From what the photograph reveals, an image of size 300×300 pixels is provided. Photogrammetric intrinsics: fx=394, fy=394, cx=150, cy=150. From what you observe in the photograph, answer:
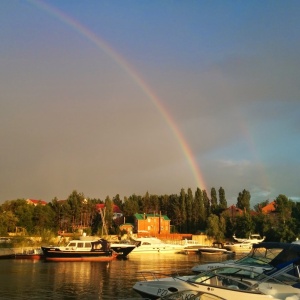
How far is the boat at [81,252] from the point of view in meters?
46.8

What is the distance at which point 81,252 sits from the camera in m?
47.3

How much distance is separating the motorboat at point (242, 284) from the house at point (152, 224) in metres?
88.8

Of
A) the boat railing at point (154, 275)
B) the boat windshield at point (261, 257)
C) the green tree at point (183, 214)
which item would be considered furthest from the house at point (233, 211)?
the boat windshield at point (261, 257)

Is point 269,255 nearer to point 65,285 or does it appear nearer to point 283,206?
point 65,285

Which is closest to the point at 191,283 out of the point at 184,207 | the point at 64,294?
the point at 64,294

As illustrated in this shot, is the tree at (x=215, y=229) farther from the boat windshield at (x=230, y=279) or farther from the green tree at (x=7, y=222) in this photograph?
the boat windshield at (x=230, y=279)

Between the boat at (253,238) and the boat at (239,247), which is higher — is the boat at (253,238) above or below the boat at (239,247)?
above

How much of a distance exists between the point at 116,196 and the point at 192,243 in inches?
2889

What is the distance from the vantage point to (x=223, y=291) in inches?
533

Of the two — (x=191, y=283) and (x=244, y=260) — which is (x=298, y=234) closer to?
(x=244, y=260)

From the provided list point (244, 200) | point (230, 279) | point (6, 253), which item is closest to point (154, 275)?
point (230, 279)

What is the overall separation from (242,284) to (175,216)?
104945mm

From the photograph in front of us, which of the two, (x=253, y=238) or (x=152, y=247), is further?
(x=253, y=238)

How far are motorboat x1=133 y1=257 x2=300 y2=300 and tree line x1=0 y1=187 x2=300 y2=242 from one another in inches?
2320
